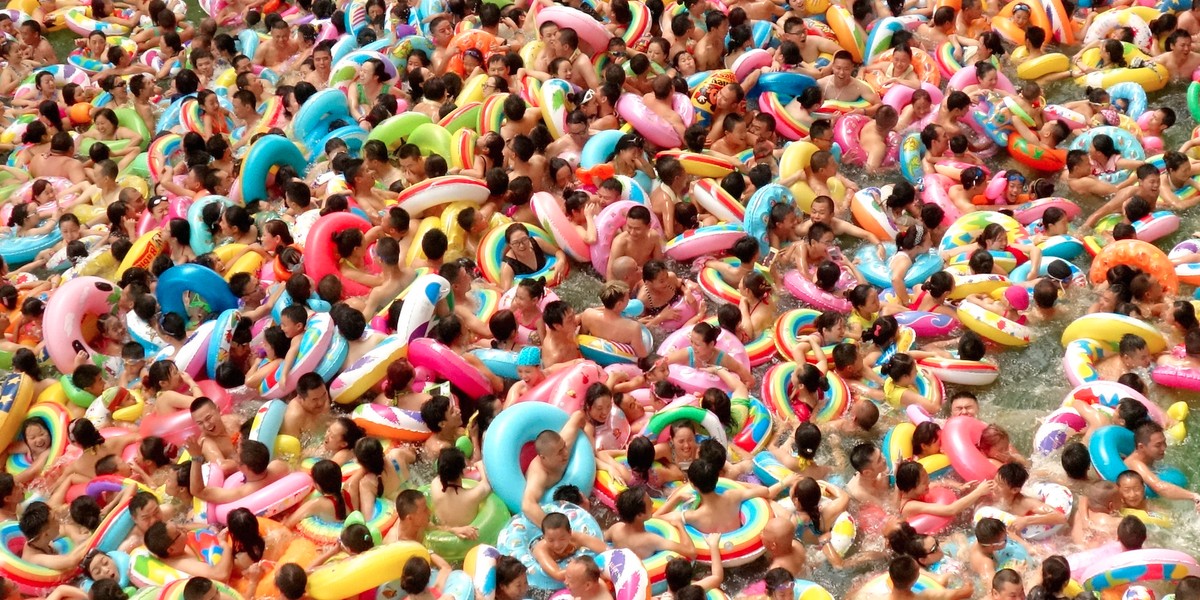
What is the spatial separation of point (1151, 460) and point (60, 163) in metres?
9.90

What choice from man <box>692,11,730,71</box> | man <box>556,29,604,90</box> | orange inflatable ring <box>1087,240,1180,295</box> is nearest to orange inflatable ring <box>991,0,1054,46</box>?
man <box>692,11,730,71</box>

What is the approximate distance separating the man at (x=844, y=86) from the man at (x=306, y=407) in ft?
19.0

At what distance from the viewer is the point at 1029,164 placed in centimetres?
1201

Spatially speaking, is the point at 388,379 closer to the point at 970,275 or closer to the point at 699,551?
the point at 699,551

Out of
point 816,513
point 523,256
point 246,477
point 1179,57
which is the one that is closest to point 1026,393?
point 816,513

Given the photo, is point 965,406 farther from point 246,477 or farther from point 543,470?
point 246,477

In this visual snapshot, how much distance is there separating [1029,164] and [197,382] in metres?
7.29

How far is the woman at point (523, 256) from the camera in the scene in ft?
35.2

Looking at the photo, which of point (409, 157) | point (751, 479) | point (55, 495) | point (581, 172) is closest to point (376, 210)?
point (409, 157)

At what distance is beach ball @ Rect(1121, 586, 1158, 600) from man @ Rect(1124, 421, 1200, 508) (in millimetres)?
1017

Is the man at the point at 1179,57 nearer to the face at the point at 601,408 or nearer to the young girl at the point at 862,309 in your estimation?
the young girl at the point at 862,309

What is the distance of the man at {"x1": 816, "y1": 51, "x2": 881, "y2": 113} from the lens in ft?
41.9

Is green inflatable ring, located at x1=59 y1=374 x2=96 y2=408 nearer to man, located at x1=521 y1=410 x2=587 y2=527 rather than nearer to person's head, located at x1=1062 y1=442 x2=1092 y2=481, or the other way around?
man, located at x1=521 y1=410 x2=587 y2=527

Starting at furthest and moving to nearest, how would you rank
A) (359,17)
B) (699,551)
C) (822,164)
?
(359,17)
(822,164)
(699,551)
